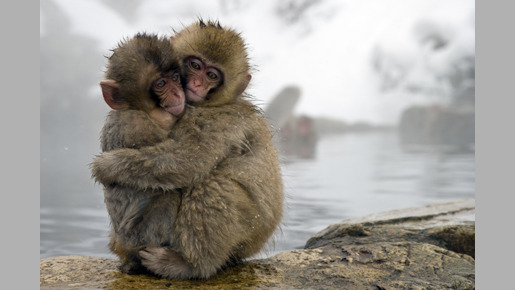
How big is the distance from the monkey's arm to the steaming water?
1.12 meters

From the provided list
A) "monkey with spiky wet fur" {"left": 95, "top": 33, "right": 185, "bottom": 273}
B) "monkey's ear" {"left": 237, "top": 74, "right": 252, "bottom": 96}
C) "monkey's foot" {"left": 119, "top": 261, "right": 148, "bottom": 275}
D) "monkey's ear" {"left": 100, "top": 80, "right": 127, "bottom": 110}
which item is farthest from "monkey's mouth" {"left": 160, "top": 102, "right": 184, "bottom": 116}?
"monkey's foot" {"left": 119, "top": 261, "right": 148, "bottom": 275}

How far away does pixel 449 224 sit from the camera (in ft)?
20.2

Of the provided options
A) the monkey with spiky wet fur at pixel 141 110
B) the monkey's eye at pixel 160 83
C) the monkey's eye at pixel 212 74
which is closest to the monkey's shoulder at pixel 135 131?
the monkey with spiky wet fur at pixel 141 110

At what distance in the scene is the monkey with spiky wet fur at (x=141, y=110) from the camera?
4.06 m

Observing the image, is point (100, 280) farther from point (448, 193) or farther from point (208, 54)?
point (448, 193)

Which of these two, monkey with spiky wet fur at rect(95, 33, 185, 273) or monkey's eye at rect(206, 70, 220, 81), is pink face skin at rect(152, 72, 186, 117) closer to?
monkey with spiky wet fur at rect(95, 33, 185, 273)

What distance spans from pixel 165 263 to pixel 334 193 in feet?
19.9

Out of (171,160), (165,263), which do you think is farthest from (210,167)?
(165,263)

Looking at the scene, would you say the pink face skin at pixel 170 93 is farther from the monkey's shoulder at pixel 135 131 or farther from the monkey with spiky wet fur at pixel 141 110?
the monkey's shoulder at pixel 135 131

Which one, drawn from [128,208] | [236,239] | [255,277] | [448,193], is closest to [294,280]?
[255,277]

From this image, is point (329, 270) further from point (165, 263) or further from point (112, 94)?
point (112, 94)

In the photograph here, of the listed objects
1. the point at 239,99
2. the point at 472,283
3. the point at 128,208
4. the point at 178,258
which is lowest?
the point at 472,283

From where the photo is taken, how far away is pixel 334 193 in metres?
9.99

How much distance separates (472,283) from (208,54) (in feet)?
9.33
